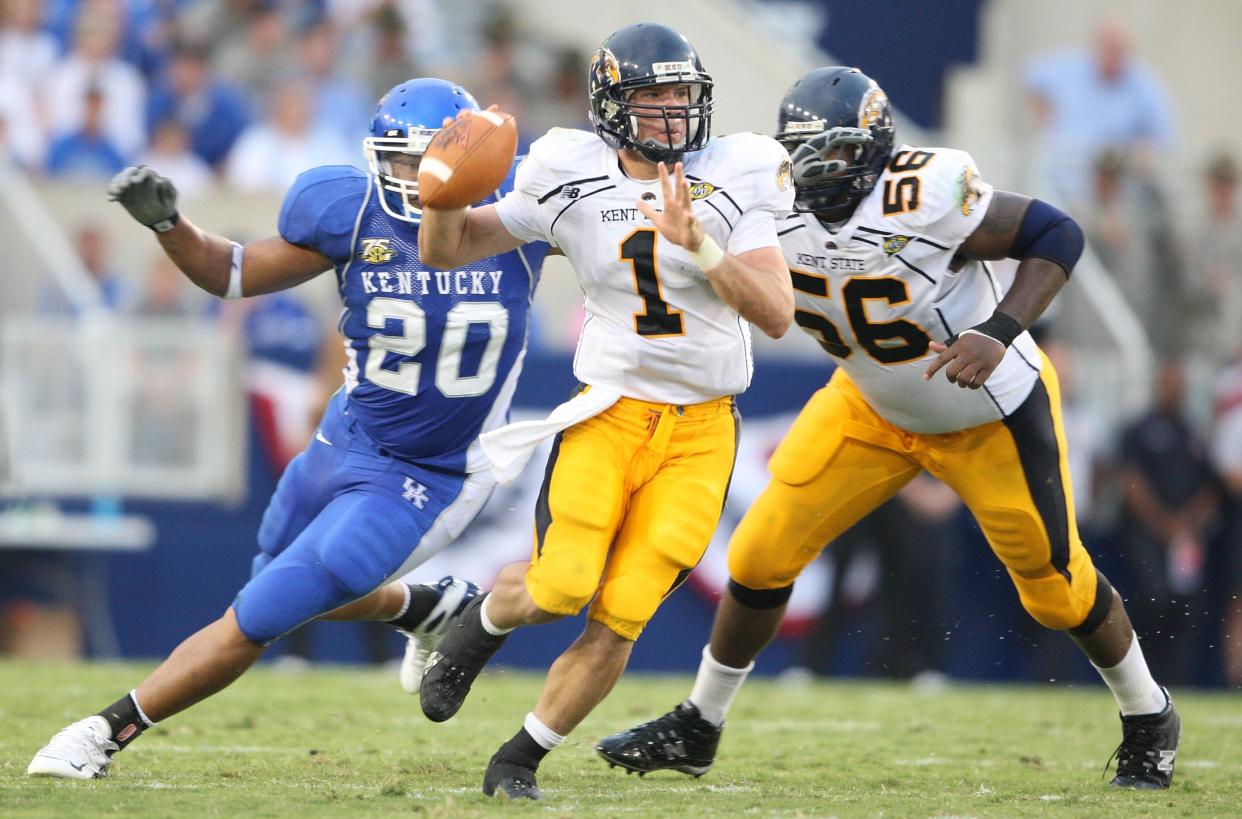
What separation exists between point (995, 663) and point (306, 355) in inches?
154

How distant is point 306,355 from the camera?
9.09 meters

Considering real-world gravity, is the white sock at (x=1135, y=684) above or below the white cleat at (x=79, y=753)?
below

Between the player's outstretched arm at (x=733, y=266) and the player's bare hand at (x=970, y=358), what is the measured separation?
51cm

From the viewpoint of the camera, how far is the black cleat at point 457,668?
4484 mm

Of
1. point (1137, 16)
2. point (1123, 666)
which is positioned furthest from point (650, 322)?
point (1137, 16)

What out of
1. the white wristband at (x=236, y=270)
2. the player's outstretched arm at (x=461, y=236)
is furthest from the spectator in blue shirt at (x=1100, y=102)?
the white wristband at (x=236, y=270)

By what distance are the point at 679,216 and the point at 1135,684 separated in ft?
6.80

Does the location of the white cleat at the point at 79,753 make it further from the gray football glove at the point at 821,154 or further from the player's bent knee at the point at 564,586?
the gray football glove at the point at 821,154

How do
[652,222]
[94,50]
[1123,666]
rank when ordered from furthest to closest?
[94,50]
[1123,666]
[652,222]

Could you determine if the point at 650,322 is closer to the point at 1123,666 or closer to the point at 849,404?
the point at 849,404

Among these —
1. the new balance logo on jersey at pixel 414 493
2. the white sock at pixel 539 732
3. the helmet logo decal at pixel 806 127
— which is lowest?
the white sock at pixel 539 732

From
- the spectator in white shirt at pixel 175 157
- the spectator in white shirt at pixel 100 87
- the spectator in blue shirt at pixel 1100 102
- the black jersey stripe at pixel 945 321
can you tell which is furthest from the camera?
the spectator in blue shirt at pixel 1100 102

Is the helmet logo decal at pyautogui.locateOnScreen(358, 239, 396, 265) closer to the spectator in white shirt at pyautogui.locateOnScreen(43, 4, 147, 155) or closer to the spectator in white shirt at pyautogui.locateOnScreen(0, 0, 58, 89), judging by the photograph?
the spectator in white shirt at pyautogui.locateOnScreen(43, 4, 147, 155)

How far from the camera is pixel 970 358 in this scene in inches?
177
